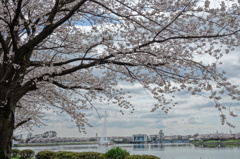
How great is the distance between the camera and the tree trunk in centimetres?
613

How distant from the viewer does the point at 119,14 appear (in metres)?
5.75

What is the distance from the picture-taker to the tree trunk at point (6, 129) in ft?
20.1

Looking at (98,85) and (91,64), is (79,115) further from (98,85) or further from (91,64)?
(91,64)

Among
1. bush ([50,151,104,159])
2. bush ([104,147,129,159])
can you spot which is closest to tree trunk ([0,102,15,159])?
bush ([104,147,129,159])

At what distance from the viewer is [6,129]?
6.21 meters

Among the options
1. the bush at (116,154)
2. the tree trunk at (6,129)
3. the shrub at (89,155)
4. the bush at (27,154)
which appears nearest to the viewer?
the tree trunk at (6,129)

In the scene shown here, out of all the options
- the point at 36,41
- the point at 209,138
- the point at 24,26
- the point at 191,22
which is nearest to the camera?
the point at 191,22

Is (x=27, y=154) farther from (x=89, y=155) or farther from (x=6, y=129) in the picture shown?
(x=6, y=129)

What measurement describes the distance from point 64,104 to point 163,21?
490cm

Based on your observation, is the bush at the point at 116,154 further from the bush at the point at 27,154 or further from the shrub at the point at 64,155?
the bush at the point at 27,154

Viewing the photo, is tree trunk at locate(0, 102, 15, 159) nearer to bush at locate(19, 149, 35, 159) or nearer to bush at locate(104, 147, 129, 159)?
bush at locate(104, 147, 129, 159)

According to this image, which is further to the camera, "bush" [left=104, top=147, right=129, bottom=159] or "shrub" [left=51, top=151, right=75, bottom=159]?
"shrub" [left=51, top=151, right=75, bottom=159]

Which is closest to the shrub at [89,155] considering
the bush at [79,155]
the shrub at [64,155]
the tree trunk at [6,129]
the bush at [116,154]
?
the bush at [79,155]

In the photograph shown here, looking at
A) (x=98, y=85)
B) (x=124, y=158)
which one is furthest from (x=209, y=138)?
(x=98, y=85)
